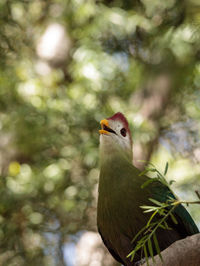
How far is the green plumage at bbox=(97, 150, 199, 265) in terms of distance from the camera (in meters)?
1.82

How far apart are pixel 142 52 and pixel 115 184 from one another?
2.61 metres

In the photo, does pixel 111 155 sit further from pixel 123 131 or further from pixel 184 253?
pixel 184 253

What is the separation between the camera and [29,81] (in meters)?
4.36

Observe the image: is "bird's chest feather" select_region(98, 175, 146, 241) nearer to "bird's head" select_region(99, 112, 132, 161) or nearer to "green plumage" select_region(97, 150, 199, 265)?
"green plumage" select_region(97, 150, 199, 265)

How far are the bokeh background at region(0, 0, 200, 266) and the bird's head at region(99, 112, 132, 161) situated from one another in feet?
4.67

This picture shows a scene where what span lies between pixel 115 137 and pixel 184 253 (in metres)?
1.01

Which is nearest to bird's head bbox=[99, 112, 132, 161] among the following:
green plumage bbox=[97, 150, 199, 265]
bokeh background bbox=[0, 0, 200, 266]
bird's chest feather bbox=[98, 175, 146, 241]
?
green plumage bbox=[97, 150, 199, 265]

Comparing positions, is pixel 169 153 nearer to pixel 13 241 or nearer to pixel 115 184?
pixel 13 241

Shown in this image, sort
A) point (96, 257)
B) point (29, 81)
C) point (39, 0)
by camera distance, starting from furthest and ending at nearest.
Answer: point (39, 0), point (29, 81), point (96, 257)

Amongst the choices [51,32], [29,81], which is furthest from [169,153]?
[51,32]

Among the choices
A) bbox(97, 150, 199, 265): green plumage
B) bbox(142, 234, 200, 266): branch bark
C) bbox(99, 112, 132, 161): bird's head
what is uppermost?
bbox(99, 112, 132, 161): bird's head

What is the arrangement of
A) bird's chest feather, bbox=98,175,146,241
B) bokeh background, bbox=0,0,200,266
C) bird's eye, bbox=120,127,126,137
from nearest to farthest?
bird's chest feather, bbox=98,175,146,241
bird's eye, bbox=120,127,126,137
bokeh background, bbox=0,0,200,266

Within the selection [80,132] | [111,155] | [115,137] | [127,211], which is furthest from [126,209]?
[80,132]

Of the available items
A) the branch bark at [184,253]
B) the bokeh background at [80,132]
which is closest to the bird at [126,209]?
the branch bark at [184,253]
